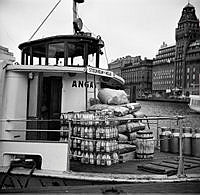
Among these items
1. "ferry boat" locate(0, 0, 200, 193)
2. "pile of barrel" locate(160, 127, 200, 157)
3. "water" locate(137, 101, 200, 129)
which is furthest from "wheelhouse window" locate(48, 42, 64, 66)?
"water" locate(137, 101, 200, 129)

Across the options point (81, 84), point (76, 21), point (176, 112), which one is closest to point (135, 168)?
point (81, 84)

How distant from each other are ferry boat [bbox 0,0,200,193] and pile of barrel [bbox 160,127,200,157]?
1140mm

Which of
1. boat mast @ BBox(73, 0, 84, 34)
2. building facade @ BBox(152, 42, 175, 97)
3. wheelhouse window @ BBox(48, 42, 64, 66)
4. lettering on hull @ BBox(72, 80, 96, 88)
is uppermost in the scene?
building facade @ BBox(152, 42, 175, 97)

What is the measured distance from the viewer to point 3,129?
4480mm

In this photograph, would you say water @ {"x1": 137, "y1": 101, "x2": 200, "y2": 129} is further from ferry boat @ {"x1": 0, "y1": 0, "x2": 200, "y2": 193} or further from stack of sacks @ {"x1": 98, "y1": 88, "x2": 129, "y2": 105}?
ferry boat @ {"x1": 0, "y1": 0, "x2": 200, "y2": 193}

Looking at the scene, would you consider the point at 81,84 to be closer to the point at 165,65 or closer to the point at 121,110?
the point at 121,110

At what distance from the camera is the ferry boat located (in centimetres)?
360

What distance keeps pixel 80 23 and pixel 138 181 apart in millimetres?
3793

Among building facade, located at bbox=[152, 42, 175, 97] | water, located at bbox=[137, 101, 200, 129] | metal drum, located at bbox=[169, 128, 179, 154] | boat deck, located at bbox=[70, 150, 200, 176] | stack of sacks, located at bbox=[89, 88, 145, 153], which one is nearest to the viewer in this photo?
boat deck, located at bbox=[70, 150, 200, 176]

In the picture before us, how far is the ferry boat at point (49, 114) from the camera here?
3.60 m

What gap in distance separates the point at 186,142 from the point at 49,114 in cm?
283

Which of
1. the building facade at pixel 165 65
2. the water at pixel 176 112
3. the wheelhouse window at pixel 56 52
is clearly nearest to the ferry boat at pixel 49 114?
the wheelhouse window at pixel 56 52

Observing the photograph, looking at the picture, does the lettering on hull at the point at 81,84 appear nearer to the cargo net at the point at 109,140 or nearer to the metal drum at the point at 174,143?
the cargo net at the point at 109,140

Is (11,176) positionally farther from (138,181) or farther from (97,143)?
(138,181)
